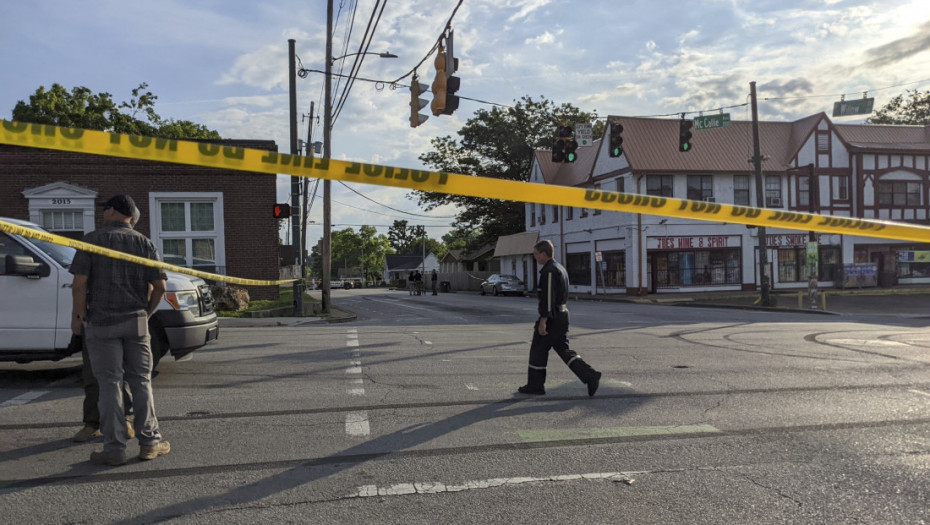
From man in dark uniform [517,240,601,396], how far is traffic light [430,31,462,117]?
742 cm

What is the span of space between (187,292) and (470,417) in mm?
3818

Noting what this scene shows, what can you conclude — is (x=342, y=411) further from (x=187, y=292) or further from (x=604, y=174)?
(x=604, y=174)

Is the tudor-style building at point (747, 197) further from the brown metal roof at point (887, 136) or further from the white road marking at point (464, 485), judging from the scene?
the white road marking at point (464, 485)

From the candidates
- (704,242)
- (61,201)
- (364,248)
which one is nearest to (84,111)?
(61,201)

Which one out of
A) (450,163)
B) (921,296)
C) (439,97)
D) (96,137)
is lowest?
(921,296)

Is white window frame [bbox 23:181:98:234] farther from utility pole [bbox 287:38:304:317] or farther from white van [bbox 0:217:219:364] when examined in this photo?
white van [bbox 0:217:219:364]

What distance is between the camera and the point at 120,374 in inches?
182

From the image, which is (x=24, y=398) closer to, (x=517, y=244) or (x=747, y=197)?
(x=747, y=197)

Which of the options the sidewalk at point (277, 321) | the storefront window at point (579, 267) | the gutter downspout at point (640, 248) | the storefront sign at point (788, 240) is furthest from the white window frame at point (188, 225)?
the storefront sign at point (788, 240)

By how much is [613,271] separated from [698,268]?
4451mm

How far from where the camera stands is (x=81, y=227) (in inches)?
803

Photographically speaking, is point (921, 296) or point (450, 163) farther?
point (450, 163)

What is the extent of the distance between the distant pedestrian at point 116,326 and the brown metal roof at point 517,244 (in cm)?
3943

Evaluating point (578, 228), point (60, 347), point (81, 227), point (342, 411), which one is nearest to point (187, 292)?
point (60, 347)
